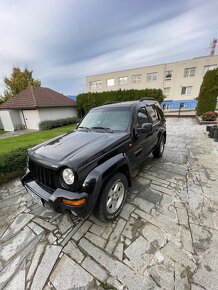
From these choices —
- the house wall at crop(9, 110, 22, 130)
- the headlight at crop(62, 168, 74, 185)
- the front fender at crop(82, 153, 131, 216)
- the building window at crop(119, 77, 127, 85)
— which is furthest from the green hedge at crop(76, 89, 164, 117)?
the building window at crop(119, 77, 127, 85)

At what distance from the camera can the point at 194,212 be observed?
8.03 ft

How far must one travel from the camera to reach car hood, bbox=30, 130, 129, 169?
190 centimetres

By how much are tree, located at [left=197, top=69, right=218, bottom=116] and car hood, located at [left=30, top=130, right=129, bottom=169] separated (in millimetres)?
12739

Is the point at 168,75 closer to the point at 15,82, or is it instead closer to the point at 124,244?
the point at 15,82

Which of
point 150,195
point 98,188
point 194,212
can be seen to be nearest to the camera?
point 98,188

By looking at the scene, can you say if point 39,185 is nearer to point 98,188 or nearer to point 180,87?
point 98,188

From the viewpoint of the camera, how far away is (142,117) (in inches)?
130

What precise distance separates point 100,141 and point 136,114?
120cm

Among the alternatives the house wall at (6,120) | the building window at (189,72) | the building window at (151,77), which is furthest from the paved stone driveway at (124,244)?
the building window at (151,77)

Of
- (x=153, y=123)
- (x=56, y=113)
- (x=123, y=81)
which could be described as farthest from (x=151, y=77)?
(x=153, y=123)

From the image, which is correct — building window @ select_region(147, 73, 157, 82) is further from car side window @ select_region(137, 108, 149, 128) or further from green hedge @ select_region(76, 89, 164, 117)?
car side window @ select_region(137, 108, 149, 128)

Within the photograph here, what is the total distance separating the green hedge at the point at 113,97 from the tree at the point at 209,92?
381cm

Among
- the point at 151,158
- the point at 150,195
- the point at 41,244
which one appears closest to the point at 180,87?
the point at 151,158

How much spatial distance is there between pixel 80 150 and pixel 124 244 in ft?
4.91
